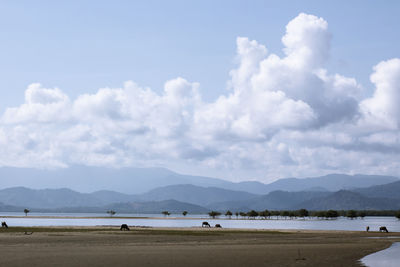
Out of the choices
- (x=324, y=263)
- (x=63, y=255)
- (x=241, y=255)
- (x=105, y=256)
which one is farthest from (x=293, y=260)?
(x=63, y=255)

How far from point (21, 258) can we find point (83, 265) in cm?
598

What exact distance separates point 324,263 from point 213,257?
853 centimetres

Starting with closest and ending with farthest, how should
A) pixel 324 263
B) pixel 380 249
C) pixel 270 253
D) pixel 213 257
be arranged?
pixel 324 263 → pixel 213 257 → pixel 270 253 → pixel 380 249

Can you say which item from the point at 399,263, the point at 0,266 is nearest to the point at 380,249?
the point at 399,263

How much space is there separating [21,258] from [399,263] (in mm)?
26895

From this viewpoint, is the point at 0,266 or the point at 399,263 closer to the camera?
the point at 0,266

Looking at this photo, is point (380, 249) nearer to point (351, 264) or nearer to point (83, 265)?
point (351, 264)

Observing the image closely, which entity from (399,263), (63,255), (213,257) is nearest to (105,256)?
(63,255)

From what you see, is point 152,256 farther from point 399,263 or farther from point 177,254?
point 399,263

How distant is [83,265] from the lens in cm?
3419

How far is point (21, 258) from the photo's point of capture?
122 ft

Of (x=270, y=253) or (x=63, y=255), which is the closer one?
(x=63, y=255)

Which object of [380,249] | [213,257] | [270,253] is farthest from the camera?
[380,249]

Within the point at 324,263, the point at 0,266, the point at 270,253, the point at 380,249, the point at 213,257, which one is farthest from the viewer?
the point at 380,249
